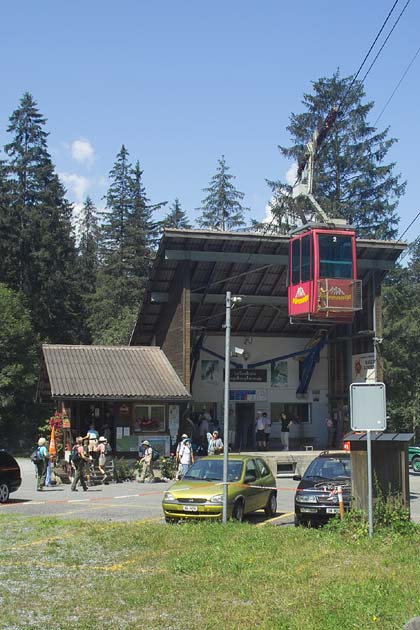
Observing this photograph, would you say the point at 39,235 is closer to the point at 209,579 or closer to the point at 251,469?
the point at 251,469

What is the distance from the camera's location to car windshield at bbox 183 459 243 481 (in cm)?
1675

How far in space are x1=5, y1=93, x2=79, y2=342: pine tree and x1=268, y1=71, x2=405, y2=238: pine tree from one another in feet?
55.0

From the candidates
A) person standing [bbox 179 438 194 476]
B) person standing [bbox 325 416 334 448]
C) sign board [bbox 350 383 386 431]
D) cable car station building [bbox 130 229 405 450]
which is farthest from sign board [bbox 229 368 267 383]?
sign board [bbox 350 383 386 431]

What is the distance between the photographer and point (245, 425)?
4178 cm

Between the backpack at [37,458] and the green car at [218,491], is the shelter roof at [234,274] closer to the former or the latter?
the backpack at [37,458]

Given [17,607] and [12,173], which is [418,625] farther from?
[12,173]

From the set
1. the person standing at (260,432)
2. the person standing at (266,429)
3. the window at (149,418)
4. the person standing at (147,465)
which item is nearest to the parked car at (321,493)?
the person standing at (147,465)

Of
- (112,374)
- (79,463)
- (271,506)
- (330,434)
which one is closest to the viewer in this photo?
(271,506)

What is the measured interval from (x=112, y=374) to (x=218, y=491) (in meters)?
19.2

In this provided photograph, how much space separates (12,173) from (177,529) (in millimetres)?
48651

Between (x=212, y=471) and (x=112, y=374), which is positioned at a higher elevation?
(x=112, y=374)

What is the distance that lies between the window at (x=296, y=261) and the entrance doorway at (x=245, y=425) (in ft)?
35.3

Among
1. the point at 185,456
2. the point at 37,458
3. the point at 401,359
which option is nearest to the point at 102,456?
the point at 185,456

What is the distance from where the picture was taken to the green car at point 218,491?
15352 millimetres
